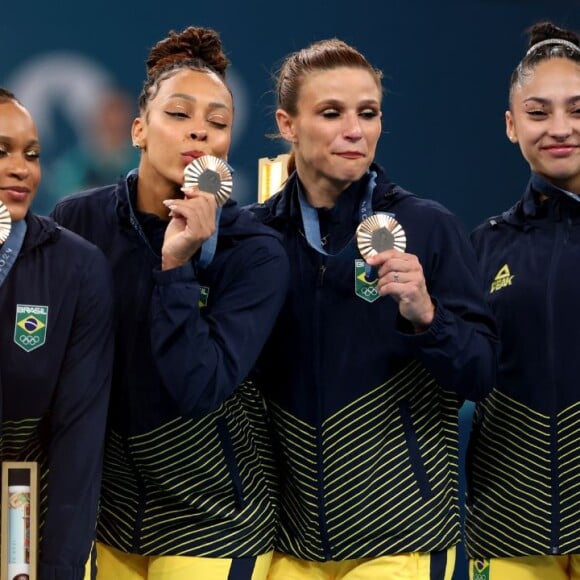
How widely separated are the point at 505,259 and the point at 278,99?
2.25 feet

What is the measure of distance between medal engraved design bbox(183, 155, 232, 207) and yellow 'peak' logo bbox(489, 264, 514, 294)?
810mm

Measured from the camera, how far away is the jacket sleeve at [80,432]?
261cm

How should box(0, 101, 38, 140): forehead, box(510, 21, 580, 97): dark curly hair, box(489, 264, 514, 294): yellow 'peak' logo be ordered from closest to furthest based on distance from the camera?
box(0, 101, 38, 140): forehead < box(489, 264, 514, 294): yellow 'peak' logo < box(510, 21, 580, 97): dark curly hair

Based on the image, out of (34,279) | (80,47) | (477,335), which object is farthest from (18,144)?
(80,47)

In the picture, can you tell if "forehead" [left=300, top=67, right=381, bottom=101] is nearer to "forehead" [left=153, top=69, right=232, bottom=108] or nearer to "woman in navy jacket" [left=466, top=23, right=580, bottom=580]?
"forehead" [left=153, top=69, right=232, bottom=108]

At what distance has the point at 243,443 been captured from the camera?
9.63ft

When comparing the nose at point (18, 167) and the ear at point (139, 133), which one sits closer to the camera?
the nose at point (18, 167)

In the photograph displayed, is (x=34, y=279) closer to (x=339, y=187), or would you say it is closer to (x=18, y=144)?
(x=18, y=144)

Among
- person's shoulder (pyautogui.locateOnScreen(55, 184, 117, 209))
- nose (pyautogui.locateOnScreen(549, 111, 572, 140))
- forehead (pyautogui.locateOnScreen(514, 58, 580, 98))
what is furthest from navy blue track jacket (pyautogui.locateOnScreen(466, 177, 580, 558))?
person's shoulder (pyautogui.locateOnScreen(55, 184, 117, 209))

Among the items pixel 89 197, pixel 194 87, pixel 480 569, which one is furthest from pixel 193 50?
pixel 480 569

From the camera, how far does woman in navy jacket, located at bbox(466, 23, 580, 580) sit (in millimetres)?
3049

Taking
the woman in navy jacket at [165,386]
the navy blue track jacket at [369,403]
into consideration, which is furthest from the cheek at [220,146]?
the navy blue track jacket at [369,403]

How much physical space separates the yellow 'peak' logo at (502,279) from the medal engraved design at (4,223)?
48.7 inches

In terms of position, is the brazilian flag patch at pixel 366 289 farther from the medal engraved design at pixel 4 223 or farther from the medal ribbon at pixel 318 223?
the medal engraved design at pixel 4 223
